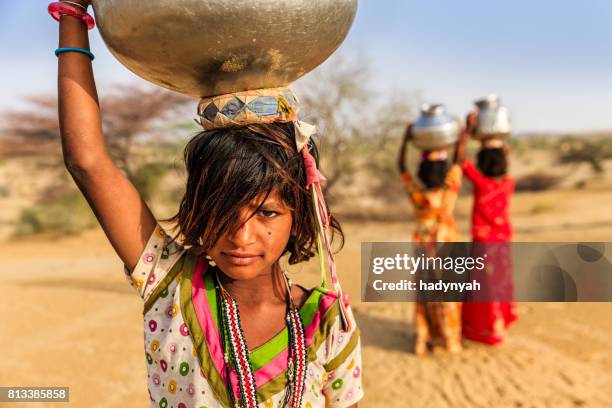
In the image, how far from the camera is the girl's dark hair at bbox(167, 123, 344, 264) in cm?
116

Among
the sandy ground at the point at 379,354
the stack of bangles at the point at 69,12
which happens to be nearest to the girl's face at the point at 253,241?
the stack of bangles at the point at 69,12

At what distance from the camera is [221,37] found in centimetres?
98

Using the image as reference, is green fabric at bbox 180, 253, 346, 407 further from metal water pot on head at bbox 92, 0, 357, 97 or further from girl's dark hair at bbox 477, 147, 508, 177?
girl's dark hair at bbox 477, 147, 508, 177

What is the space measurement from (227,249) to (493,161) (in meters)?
3.67

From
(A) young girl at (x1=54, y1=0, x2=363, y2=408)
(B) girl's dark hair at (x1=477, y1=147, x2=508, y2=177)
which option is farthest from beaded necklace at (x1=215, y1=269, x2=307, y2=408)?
(B) girl's dark hair at (x1=477, y1=147, x2=508, y2=177)

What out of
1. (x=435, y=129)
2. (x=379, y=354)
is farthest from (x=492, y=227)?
(x=379, y=354)

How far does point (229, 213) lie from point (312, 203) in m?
0.22

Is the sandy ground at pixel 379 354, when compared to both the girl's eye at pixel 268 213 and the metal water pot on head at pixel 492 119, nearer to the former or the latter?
the metal water pot on head at pixel 492 119

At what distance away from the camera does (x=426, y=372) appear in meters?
4.20

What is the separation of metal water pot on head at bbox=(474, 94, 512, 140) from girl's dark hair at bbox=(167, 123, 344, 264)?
3.41m

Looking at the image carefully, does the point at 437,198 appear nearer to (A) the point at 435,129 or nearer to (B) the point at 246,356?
(A) the point at 435,129

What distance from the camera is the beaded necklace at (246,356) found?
1192 millimetres

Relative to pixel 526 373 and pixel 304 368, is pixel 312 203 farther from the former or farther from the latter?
pixel 526 373

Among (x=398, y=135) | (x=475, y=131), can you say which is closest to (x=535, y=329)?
(x=475, y=131)
